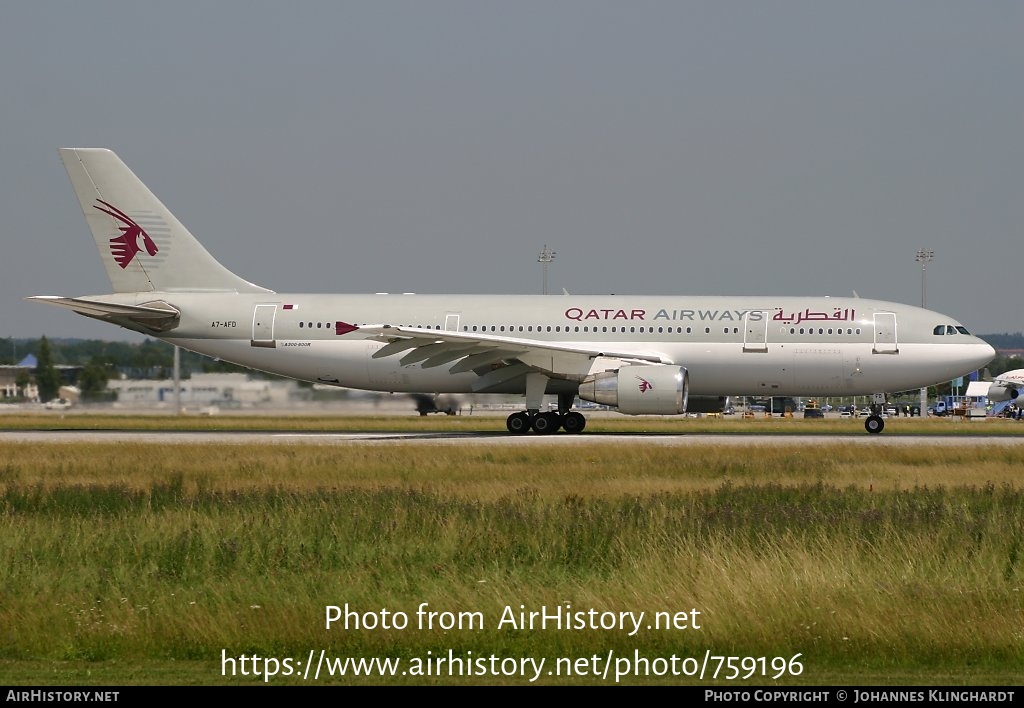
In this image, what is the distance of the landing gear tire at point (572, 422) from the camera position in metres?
35.0

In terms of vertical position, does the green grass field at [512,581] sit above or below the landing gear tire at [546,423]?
below

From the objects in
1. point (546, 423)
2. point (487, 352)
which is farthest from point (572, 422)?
point (487, 352)

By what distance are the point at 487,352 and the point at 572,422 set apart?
3.57m

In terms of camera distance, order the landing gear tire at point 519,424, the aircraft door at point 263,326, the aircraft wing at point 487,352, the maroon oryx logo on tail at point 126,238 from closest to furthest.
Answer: the aircraft wing at point 487,352
the landing gear tire at point 519,424
the aircraft door at point 263,326
the maroon oryx logo on tail at point 126,238

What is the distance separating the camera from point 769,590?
35.3 ft

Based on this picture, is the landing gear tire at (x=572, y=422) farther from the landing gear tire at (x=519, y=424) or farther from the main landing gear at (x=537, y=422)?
the landing gear tire at (x=519, y=424)

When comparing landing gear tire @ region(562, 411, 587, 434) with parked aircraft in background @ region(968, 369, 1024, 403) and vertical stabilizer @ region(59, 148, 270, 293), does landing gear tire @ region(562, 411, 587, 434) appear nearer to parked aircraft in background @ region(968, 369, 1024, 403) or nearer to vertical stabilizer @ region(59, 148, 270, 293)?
vertical stabilizer @ region(59, 148, 270, 293)

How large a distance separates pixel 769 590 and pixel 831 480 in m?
10.7

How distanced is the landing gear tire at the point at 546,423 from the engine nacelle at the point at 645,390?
2328mm

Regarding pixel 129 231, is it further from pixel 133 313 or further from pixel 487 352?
pixel 487 352

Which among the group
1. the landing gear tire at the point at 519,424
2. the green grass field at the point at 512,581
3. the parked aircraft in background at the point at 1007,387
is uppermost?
the parked aircraft in background at the point at 1007,387

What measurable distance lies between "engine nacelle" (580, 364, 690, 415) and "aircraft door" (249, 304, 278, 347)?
9.08 meters

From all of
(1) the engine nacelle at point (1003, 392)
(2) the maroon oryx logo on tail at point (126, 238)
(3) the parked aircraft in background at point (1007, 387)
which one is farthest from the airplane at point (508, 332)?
(3) the parked aircraft in background at point (1007, 387)

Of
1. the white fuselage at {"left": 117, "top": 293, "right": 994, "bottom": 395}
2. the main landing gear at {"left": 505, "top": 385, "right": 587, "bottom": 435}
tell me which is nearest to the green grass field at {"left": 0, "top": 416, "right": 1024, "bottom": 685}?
the white fuselage at {"left": 117, "top": 293, "right": 994, "bottom": 395}
